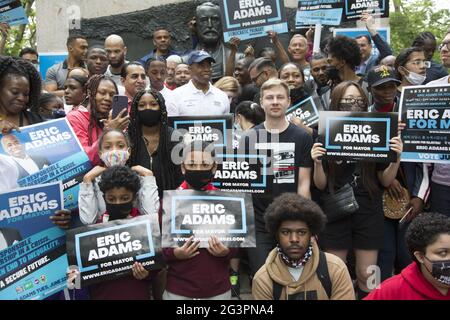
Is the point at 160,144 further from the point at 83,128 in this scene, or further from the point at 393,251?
the point at 393,251

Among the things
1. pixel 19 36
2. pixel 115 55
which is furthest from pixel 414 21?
pixel 115 55

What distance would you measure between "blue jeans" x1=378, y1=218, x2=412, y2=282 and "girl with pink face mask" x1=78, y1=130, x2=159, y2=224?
2.41 metres

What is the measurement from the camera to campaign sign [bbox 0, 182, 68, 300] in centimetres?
489

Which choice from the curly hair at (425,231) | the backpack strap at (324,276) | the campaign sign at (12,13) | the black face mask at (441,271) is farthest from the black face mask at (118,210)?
the campaign sign at (12,13)

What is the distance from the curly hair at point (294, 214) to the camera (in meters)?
4.82

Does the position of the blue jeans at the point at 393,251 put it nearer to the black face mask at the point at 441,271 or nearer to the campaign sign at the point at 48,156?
the black face mask at the point at 441,271

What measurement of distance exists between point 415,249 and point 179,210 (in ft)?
5.78

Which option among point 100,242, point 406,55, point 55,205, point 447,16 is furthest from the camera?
point 447,16

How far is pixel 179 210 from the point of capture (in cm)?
495

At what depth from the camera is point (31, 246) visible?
16.5 ft

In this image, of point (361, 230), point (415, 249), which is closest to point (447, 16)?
point (361, 230)

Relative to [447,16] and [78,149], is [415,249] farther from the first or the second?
[447,16]

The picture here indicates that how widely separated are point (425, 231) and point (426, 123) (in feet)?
6.34

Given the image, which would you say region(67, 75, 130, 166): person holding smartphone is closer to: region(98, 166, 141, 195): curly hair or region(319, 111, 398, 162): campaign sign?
region(98, 166, 141, 195): curly hair
